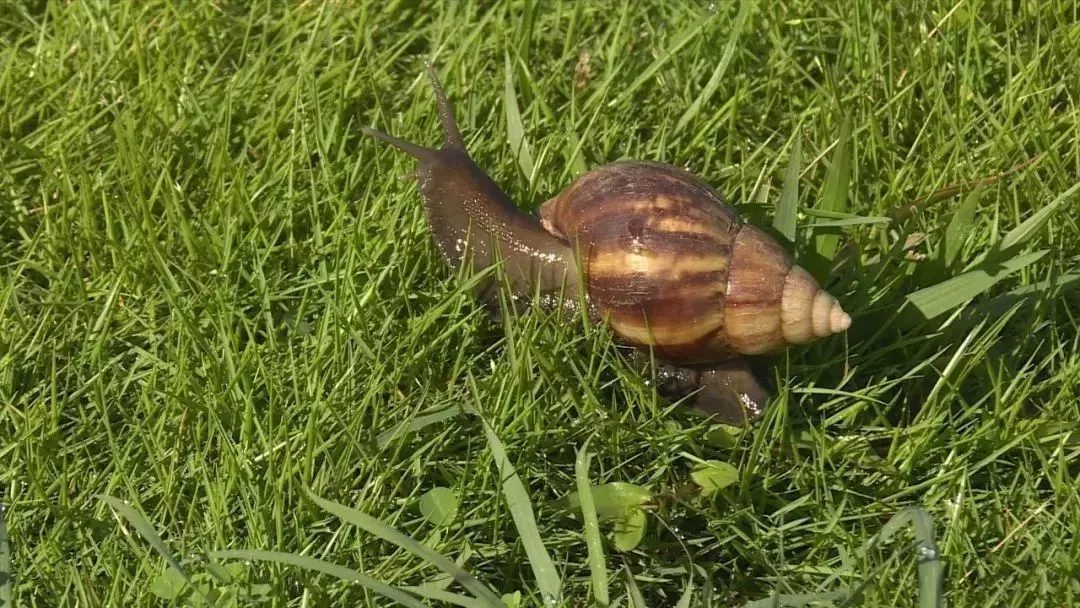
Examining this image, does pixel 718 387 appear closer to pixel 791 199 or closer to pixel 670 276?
pixel 670 276

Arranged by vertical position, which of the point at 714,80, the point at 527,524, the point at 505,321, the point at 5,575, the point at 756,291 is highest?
the point at 714,80

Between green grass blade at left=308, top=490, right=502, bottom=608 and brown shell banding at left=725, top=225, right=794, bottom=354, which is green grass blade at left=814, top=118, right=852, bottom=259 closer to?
brown shell banding at left=725, top=225, right=794, bottom=354

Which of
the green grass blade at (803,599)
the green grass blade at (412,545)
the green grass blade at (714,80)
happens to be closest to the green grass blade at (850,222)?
the green grass blade at (714,80)

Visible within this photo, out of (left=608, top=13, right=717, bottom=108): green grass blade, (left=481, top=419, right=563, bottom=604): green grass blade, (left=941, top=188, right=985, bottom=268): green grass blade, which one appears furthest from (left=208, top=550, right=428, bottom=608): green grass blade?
(left=608, top=13, right=717, bottom=108): green grass blade

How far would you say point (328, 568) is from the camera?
6.78 feet

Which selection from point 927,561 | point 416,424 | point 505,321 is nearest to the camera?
point 927,561

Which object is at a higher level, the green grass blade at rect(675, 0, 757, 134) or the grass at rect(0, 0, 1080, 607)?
the green grass blade at rect(675, 0, 757, 134)

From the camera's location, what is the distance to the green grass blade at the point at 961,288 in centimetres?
255

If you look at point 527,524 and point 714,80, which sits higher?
point 714,80

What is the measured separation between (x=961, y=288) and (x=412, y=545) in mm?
1238

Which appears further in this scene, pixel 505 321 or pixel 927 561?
pixel 505 321

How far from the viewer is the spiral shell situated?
243cm

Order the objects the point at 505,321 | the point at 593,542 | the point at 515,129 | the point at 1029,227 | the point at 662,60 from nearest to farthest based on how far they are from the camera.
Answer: the point at 593,542 → the point at 505,321 → the point at 1029,227 → the point at 515,129 → the point at 662,60

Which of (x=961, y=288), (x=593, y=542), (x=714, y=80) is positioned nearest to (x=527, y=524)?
(x=593, y=542)
